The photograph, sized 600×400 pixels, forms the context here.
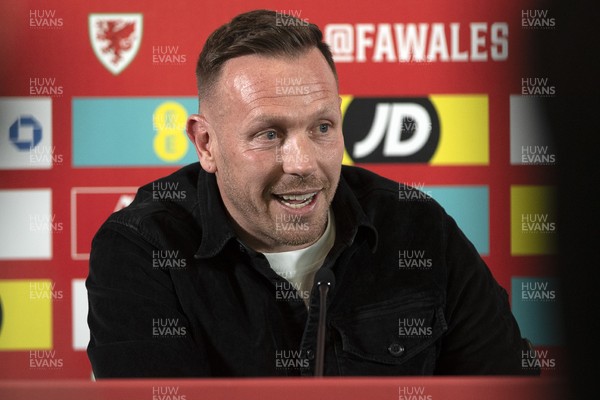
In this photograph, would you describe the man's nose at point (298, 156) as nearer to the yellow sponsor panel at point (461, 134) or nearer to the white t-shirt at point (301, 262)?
the white t-shirt at point (301, 262)

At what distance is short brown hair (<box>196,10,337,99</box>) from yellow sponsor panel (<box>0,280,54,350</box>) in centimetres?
86

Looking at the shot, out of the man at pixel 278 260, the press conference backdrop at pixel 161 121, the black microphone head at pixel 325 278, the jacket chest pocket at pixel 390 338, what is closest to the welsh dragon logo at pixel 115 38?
the press conference backdrop at pixel 161 121

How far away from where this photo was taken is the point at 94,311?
1.11 metres

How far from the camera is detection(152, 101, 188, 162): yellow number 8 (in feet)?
5.82

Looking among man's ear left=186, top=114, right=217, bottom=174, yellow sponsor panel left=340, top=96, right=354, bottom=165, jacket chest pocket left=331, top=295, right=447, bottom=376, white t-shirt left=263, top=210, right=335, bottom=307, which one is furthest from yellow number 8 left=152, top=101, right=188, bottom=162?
jacket chest pocket left=331, top=295, right=447, bottom=376

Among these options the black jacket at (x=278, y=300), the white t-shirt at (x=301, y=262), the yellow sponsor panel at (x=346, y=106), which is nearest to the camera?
the black jacket at (x=278, y=300)

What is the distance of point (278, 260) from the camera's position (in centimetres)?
120

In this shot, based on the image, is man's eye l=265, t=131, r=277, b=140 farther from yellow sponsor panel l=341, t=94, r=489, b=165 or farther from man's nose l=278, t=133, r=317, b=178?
yellow sponsor panel l=341, t=94, r=489, b=165

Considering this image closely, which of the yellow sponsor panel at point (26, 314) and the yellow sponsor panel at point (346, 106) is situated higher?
the yellow sponsor panel at point (346, 106)

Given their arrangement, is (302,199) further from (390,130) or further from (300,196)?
(390,130)

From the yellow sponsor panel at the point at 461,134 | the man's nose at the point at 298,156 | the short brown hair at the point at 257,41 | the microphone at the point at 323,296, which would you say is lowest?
the microphone at the point at 323,296

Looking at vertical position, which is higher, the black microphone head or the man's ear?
the man's ear

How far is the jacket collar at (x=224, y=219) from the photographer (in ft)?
3.74

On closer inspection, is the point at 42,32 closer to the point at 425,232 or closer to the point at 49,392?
the point at 425,232
